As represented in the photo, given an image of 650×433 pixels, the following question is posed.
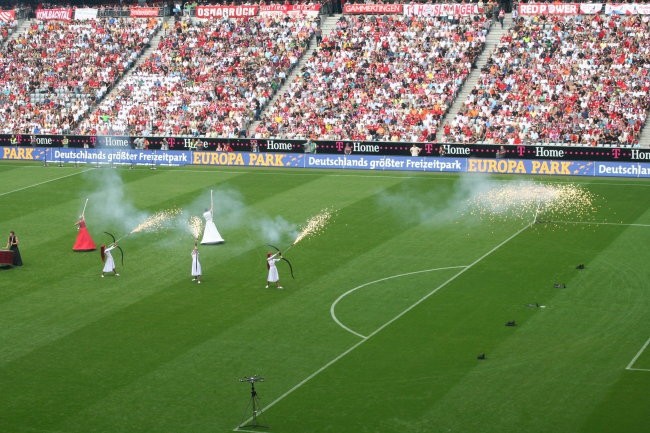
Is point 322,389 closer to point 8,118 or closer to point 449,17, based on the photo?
point 449,17

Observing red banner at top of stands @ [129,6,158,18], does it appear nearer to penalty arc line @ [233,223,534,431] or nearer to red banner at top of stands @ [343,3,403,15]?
red banner at top of stands @ [343,3,403,15]

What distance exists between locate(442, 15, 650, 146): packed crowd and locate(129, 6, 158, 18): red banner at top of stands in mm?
30553

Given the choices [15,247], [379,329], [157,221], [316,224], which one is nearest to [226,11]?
[157,221]

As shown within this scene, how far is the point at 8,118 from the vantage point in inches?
3295

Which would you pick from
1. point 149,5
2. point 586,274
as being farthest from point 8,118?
point 586,274

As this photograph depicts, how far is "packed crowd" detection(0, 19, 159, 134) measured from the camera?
83.4 meters

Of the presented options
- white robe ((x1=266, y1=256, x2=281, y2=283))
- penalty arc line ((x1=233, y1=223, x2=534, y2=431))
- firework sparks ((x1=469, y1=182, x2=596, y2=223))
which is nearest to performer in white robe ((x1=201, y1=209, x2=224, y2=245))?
white robe ((x1=266, y1=256, x2=281, y2=283))

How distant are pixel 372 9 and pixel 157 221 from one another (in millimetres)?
35738

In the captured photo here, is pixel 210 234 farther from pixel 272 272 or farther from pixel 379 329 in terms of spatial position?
pixel 379 329

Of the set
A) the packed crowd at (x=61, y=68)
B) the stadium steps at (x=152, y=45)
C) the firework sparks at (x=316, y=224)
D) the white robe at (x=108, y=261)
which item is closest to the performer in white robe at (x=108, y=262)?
the white robe at (x=108, y=261)

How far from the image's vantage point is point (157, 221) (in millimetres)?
53406

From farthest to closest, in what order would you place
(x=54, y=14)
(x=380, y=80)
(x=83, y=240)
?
(x=54, y=14) < (x=380, y=80) < (x=83, y=240)

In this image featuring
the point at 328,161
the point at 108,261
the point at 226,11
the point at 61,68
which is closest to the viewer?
the point at 108,261

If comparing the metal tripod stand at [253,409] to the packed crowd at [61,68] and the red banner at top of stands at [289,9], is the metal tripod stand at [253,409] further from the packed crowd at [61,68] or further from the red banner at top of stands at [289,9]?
the red banner at top of stands at [289,9]
